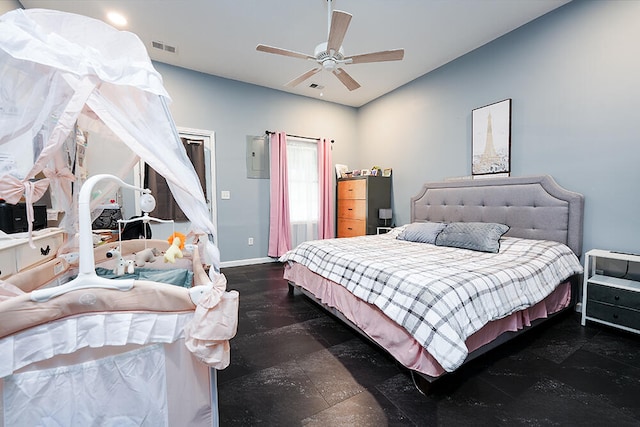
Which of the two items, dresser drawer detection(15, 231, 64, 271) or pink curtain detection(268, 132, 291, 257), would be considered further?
pink curtain detection(268, 132, 291, 257)

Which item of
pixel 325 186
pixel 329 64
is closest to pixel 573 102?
pixel 329 64

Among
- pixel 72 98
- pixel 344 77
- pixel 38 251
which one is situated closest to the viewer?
pixel 72 98

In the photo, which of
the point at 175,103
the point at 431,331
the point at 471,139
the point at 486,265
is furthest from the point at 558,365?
the point at 175,103

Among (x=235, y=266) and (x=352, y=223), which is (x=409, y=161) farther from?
(x=235, y=266)

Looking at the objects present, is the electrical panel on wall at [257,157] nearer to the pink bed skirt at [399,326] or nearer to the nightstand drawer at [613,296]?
the pink bed skirt at [399,326]

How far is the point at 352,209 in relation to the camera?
4676 millimetres

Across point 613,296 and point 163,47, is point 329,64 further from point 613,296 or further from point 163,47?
point 613,296

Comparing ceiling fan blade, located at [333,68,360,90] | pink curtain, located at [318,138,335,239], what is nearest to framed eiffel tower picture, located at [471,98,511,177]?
ceiling fan blade, located at [333,68,360,90]

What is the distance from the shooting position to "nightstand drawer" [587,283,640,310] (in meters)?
2.03

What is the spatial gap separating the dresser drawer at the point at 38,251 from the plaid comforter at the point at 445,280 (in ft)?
6.32

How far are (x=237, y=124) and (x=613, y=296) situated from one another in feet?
15.3

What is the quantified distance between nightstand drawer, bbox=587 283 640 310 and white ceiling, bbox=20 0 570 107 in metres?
2.61

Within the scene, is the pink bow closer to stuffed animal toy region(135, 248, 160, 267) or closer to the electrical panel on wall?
stuffed animal toy region(135, 248, 160, 267)

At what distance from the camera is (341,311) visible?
216cm
